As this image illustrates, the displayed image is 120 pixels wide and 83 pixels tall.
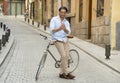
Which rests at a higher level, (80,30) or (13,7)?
(13,7)

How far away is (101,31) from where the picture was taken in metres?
23.5

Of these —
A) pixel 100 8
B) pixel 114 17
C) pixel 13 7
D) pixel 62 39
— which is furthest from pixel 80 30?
pixel 13 7

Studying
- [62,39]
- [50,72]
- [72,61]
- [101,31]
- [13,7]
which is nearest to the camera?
[62,39]

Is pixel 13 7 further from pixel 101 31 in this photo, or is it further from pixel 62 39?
pixel 62 39

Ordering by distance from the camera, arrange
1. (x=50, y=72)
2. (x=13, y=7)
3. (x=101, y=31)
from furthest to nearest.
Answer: (x=13, y=7) → (x=101, y=31) → (x=50, y=72)

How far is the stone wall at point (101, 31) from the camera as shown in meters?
22.3

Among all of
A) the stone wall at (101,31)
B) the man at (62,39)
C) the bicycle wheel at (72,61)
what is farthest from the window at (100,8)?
the man at (62,39)

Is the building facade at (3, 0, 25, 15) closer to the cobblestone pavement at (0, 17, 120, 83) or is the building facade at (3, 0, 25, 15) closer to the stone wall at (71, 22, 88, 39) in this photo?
the stone wall at (71, 22, 88, 39)

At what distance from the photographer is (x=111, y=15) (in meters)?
21.7

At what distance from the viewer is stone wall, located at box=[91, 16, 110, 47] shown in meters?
22.3

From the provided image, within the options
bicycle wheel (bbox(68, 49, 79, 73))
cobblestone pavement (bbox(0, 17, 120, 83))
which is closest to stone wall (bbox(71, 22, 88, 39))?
cobblestone pavement (bbox(0, 17, 120, 83))

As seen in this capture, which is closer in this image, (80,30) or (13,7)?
(80,30)

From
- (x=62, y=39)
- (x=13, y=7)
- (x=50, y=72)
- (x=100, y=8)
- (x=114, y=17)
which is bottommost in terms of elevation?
(x=50, y=72)

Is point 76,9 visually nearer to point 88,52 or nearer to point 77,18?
point 77,18
